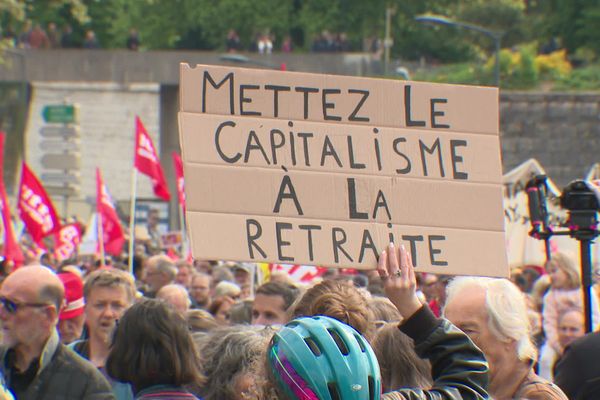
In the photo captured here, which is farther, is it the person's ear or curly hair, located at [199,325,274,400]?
the person's ear

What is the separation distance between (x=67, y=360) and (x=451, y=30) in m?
53.0

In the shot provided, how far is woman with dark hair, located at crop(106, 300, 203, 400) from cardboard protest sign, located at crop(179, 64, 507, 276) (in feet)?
3.04

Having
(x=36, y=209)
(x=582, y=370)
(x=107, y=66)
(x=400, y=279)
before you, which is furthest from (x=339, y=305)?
(x=107, y=66)

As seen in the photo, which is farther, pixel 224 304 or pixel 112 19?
pixel 112 19

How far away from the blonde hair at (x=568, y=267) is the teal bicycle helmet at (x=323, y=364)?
5500 millimetres

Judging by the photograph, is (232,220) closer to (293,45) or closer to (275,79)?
(275,79)

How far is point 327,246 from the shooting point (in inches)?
155

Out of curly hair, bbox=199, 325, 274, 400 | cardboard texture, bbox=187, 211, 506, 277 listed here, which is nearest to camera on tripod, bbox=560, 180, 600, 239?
curly hair, bbox=199, 325, 274, 400

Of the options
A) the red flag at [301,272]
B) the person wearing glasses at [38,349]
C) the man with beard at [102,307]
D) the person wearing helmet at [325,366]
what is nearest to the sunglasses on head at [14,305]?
the person wearing glasses at [38,349]

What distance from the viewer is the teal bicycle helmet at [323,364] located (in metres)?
2.84

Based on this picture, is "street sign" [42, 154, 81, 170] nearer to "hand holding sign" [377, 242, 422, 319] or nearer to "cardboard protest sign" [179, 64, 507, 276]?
"cardboard protest sign" [179, 64, 507, 276]

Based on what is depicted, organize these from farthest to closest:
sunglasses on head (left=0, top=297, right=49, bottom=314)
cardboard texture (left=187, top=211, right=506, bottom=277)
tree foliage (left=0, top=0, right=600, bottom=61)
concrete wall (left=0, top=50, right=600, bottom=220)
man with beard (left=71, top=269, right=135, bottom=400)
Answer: tree foliage (left=0, top=0, right=600, bottom=61)
concrete wall (left=0, top=50, right=600, bottom=220)
man with beard (left=71, top=269, right=135, bottom=400)
sunglasses on head (left=0, top=297, right=49, bottom=314)
cardboard texture (left=187, top=211, right=506, bottom=277)

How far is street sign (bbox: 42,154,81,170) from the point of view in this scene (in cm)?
2370

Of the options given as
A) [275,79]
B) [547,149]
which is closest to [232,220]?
[275,79]
